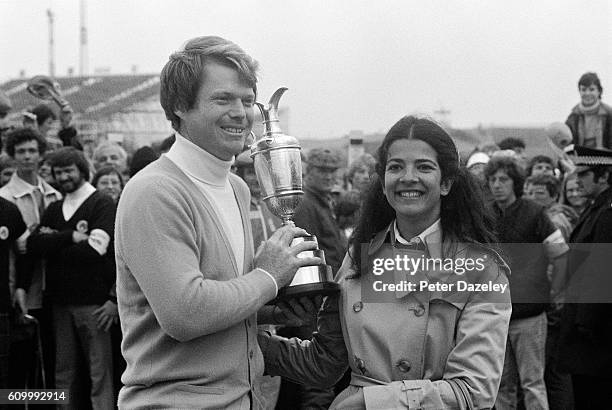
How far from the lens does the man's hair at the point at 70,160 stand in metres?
6.03

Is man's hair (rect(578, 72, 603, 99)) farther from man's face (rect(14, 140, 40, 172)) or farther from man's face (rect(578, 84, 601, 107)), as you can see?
man's face (rect(14, 140, 40, 172))

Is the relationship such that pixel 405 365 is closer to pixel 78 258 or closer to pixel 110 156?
pixel 78 258

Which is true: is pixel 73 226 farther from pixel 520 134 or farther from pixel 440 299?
pixel 520 134

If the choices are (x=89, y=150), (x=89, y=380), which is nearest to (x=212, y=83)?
(x=89, y=380)

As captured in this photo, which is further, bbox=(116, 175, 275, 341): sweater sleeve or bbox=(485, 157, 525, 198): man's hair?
bbox=(485, 157, 525, 198): man's hair

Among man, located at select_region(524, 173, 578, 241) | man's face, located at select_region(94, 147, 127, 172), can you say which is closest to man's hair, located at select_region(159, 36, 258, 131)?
man, located at select_region(524, 173, 578, 241)

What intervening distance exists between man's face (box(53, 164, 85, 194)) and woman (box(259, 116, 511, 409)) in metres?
3.35

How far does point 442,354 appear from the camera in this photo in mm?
2697

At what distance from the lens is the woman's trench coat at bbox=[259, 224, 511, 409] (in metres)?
2.63

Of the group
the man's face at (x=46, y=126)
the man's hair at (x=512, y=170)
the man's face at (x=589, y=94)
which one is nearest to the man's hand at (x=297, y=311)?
the man's hair at (x=512, y=170)

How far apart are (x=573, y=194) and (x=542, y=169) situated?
309 millimetres

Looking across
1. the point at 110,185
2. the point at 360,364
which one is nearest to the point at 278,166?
the point at 360,364

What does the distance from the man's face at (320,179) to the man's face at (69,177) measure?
5.07ft

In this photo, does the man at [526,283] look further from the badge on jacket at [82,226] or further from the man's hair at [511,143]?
the badge on jacket at [82,226]
